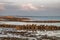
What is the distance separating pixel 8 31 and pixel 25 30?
Answer: 27 centimetres

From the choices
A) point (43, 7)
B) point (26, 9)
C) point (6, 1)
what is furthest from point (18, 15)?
point (43, 7)

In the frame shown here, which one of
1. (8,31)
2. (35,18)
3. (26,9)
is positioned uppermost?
(26,9)

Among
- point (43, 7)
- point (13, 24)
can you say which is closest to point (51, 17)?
point (43, 7)

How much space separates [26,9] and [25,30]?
0.33 m

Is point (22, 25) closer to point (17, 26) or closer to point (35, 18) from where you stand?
point (17, 26)

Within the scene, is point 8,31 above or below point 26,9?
below

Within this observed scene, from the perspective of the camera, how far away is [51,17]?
200cm

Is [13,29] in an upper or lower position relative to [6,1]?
lower

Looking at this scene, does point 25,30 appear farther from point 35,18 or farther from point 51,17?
point 51,17

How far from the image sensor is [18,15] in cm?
203

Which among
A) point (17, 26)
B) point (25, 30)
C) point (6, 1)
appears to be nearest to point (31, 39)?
point (25, 30)

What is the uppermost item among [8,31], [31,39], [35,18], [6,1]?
[6,1]

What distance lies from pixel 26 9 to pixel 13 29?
14.7 inches

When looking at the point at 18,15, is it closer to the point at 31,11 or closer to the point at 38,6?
the point at 31,11
